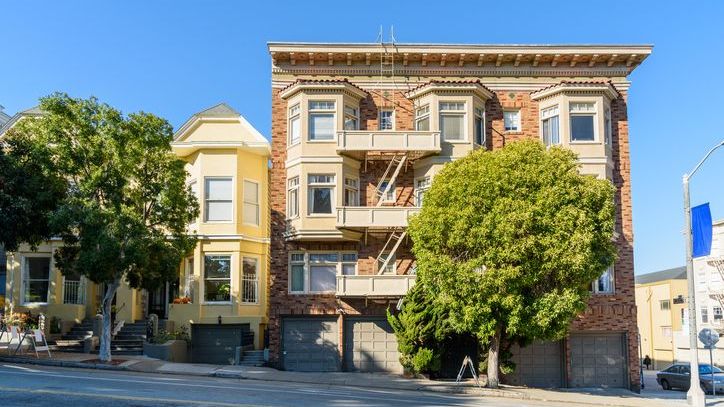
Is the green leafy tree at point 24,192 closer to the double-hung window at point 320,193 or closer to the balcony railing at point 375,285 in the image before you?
the double-hung window at point 320,193

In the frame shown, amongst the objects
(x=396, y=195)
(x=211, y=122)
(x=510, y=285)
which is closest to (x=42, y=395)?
(x=510, y=285)

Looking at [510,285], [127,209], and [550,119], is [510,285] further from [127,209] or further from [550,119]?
[127,209]

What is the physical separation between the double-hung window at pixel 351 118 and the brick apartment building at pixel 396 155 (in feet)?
0.26

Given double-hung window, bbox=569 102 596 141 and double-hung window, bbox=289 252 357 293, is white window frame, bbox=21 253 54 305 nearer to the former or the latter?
double-hung window, bbox=289 252 357 293

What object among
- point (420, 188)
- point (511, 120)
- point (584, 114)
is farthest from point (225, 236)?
point (584, 114)

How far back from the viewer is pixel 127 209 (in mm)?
22984

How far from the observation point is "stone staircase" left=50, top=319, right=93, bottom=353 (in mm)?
26875

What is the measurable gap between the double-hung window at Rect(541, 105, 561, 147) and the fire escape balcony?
4682 millimetres

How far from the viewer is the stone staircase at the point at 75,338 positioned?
88.2 feet

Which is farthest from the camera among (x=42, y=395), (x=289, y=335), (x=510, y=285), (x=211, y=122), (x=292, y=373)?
(x=211, y=122)

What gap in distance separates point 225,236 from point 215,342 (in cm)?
450

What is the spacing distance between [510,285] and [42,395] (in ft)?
Result: 44.2

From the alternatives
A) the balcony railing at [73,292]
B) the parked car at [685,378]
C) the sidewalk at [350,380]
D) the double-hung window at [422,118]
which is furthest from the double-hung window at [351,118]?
the parked car at [685,378]

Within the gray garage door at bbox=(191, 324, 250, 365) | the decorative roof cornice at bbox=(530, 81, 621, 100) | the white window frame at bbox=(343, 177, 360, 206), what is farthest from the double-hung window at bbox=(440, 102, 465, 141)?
the gray garage door at bbox=(191, 324, 250, 365)
